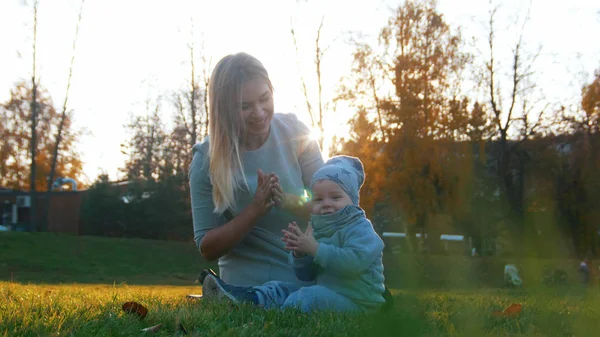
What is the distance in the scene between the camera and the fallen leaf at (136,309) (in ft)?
10.5

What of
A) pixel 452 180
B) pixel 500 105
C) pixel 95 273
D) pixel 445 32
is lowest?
pixel 95 273

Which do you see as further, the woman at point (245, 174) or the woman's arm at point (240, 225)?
the woman at point (245, 174)

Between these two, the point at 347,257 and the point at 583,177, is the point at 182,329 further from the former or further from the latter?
the point at 583,177

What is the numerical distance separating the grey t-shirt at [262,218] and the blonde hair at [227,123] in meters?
0.14

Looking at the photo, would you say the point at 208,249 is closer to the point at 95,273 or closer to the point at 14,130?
the point at 95,273

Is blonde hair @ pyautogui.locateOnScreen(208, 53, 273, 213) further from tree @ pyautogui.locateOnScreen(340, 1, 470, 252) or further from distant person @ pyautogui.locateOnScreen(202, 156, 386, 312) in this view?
tree @ pyautogui.locateOnScreen(340, 1, 470, 252)

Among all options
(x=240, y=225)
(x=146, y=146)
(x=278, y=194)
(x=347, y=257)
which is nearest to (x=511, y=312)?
(x=347, y=257)

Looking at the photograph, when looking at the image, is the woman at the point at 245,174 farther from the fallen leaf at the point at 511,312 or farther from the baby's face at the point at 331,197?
the fallen leaf at the point at 511,312

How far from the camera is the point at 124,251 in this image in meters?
32.4

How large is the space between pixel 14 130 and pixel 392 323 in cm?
4711

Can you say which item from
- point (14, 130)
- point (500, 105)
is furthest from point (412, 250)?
point (14, 130)

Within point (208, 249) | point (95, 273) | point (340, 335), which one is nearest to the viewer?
point (340, 335)

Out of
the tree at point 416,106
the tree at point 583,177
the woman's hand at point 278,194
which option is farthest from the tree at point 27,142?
the woman's hand at point 278,194

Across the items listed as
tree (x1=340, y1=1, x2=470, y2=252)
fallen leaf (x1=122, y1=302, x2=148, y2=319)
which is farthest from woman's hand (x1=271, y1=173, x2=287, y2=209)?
tree (x1=340, y1=1, x2=470, y2=252)
